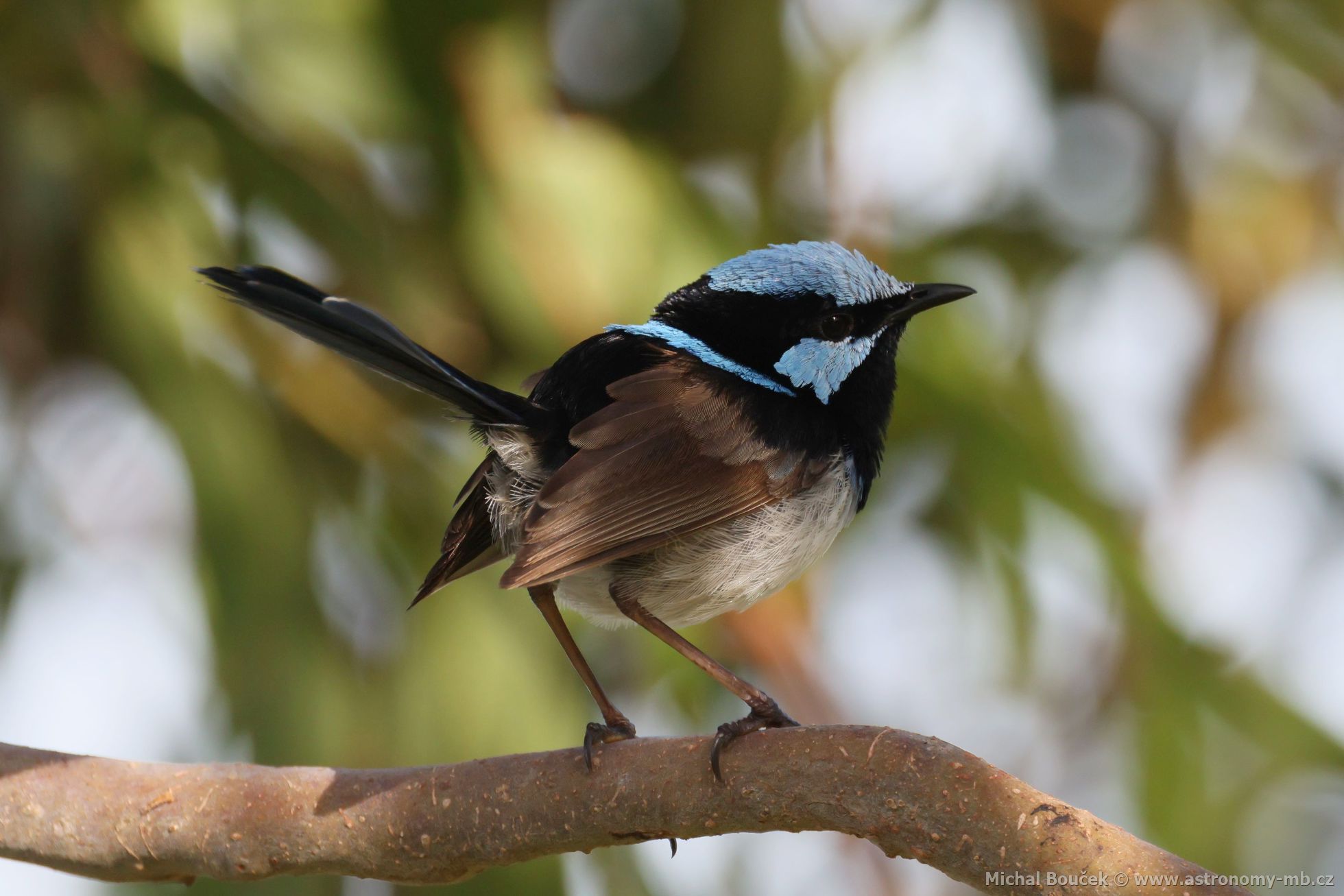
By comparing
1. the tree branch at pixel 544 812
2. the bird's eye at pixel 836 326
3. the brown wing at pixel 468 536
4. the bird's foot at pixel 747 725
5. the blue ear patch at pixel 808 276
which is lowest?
the tree branch at pixel 544 812

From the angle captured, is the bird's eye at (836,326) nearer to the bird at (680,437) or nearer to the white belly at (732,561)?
the bird at (680,437)

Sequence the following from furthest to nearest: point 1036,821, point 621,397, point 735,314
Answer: point 735,314
point 621,397
point 1036,821

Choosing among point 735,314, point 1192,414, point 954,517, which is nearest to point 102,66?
point 735,314

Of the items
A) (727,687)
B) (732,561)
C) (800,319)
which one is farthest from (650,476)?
(800,319)

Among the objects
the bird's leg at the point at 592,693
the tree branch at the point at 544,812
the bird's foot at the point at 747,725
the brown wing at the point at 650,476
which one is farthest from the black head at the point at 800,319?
the tree branch at the point at 544,812

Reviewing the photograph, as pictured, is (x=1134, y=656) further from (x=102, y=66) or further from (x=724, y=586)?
(x=102, y=66)

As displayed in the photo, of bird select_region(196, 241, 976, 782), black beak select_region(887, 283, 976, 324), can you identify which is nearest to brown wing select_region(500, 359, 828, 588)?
bird select_region(196, 241, 976, 782)

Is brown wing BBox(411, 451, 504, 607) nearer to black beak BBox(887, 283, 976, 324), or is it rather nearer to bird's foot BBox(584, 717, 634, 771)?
bird's foot BBox(584, 717, 634, 771)
